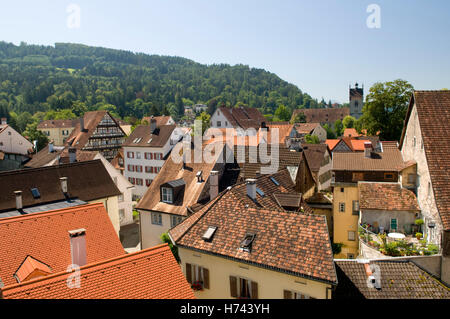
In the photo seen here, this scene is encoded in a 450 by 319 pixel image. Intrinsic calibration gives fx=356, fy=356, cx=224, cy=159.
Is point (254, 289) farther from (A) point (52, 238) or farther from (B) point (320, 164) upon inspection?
(B) point (320, 164)

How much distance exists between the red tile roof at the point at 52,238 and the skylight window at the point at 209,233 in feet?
14.6

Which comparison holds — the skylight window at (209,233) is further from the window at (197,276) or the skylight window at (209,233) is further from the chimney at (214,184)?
the chimney at (214,184)

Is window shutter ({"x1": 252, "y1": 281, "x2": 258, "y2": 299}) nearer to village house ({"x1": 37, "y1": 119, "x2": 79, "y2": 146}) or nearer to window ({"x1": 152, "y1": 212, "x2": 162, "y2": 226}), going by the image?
window ({"x1": 152, "y1": 212, "x2": 162, "y2": 226})

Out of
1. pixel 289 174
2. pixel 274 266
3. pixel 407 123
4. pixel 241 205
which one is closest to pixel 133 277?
pixel 274 266

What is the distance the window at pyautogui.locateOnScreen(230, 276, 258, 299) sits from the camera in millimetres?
15734

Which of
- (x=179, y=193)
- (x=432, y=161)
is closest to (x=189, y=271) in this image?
(x=179, y=193)

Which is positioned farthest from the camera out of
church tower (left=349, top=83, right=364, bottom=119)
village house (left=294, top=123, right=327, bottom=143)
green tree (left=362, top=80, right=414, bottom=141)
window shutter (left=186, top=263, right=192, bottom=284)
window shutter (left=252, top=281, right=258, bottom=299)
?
church tower (left=349, top=83, right=364, bottom=119)

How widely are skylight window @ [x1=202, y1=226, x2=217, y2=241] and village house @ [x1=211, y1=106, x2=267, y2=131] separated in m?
60.6

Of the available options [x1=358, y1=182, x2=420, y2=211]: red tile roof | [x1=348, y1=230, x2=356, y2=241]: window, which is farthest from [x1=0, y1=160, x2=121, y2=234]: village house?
[x1=348, y1=230, x2=356, y2=241]: window

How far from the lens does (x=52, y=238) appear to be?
682 inches

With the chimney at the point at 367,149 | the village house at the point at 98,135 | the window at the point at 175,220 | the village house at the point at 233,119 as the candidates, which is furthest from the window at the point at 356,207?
the village house at the point at 233,119

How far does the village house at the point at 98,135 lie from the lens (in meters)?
64.8

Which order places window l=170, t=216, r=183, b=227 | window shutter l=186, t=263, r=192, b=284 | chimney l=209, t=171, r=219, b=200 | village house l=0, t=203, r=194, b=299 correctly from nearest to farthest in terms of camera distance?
village house l=0, t=203, r=194, b=299 < window shutter l=186, t=263, r=192, b=284 < chimney l=209, t=171, r=219, b=200 < window l=170, t=216, r=183, b=227
